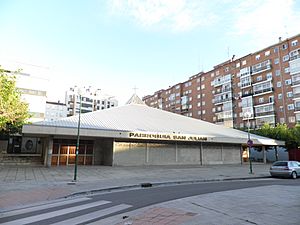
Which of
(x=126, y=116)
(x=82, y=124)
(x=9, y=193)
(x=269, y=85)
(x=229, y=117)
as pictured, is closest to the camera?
(x=9, y=193)

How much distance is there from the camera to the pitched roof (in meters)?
24.2

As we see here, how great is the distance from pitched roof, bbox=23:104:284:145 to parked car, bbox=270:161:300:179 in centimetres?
914

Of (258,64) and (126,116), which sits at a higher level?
(258,64)

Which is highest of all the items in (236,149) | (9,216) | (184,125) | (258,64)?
(258,64)

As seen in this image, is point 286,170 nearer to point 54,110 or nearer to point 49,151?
point 49,151

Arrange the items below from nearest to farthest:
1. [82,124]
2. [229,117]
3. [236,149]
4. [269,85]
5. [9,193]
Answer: [9,193]
[82,124]
[236,149]
[269,85]
[229,117]

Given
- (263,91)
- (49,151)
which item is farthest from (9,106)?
(263,91)

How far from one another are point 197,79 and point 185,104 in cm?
896

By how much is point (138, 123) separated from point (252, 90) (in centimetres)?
4368

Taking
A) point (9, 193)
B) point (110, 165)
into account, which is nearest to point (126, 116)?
point (110, 165)

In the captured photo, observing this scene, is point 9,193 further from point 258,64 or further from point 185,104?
point 185,104

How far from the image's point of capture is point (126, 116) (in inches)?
1204

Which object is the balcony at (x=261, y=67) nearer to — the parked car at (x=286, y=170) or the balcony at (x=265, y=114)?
the balcony at (x=265, y=114)

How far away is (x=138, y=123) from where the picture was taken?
2852 centimetres
